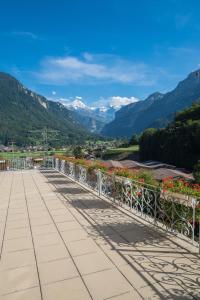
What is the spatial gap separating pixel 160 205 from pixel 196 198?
1068 mm

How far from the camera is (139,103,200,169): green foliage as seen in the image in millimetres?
45406

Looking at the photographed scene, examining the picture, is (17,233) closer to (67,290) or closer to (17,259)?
(17,259)

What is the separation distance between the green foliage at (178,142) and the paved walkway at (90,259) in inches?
1619

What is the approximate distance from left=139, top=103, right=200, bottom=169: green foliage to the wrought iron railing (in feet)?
128

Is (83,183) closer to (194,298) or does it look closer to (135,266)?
(135,266)

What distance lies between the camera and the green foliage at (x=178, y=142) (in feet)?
149

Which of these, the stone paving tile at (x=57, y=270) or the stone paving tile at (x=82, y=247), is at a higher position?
the stone paving tile at (x=82, y=247)

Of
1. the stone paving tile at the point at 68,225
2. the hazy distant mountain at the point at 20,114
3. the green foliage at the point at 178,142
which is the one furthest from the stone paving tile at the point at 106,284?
the hazy distant mountain at the point at 20,114

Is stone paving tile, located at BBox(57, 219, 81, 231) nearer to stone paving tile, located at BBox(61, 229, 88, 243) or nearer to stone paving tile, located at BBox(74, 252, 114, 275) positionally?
stone paving tile, located at BBox(61, 229, 88, 243)

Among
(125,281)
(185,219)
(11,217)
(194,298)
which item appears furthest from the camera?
(11,217)

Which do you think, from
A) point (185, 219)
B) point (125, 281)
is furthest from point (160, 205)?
point (125, 281)

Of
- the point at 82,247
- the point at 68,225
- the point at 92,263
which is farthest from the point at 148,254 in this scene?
the point at 68,225

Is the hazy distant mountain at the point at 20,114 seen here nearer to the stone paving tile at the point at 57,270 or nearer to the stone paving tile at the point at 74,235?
the stone paving tile at the point at 74,235

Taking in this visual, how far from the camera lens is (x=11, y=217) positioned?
599cm
